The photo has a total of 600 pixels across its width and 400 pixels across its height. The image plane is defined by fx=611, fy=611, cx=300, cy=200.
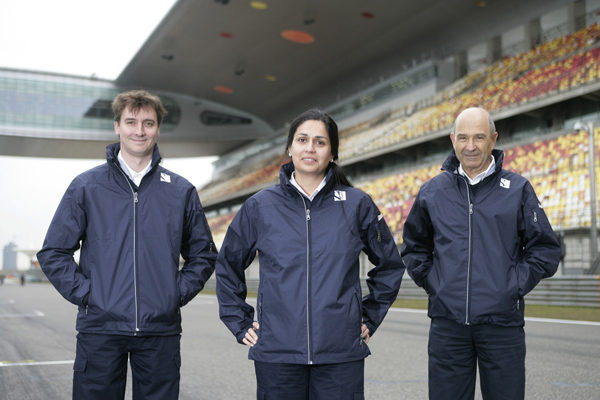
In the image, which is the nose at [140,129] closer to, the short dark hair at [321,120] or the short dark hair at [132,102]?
the short dark hair at [132,102]

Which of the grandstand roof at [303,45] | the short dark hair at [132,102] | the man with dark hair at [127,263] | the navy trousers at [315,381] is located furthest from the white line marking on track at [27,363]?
the grandstand roof at [303,45]

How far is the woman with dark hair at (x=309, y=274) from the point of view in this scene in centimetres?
278

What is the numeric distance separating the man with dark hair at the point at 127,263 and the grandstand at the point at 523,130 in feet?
56.0

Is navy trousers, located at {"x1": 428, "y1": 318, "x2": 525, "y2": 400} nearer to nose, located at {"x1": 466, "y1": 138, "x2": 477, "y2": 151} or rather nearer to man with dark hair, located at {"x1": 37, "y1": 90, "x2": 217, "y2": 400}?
nose, located at {"x1": 466, "y1": 138, "x2": 477, "y2": 151}

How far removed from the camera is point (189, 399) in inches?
216

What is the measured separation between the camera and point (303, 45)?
3753 centimetres

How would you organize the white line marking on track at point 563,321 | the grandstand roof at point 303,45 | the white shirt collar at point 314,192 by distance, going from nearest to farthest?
1. the white shirt collar at point 314,192
2. the white line marking on track at point 563,321
3. the grandstand roof at point 303,45

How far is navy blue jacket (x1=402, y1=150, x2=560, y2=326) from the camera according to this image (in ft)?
10.4

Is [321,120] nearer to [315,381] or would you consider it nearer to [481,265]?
[481,265]

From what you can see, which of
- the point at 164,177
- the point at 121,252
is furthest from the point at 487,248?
the point at 121,252

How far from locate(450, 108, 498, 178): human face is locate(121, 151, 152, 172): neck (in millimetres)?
1736

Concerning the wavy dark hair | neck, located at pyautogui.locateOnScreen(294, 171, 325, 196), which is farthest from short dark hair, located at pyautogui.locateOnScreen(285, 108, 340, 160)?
neck, located at pyautogui.locateOnScreen(294, 171, 325, 196)

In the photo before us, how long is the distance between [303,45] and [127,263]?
117 feet

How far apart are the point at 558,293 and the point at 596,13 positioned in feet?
51.1
